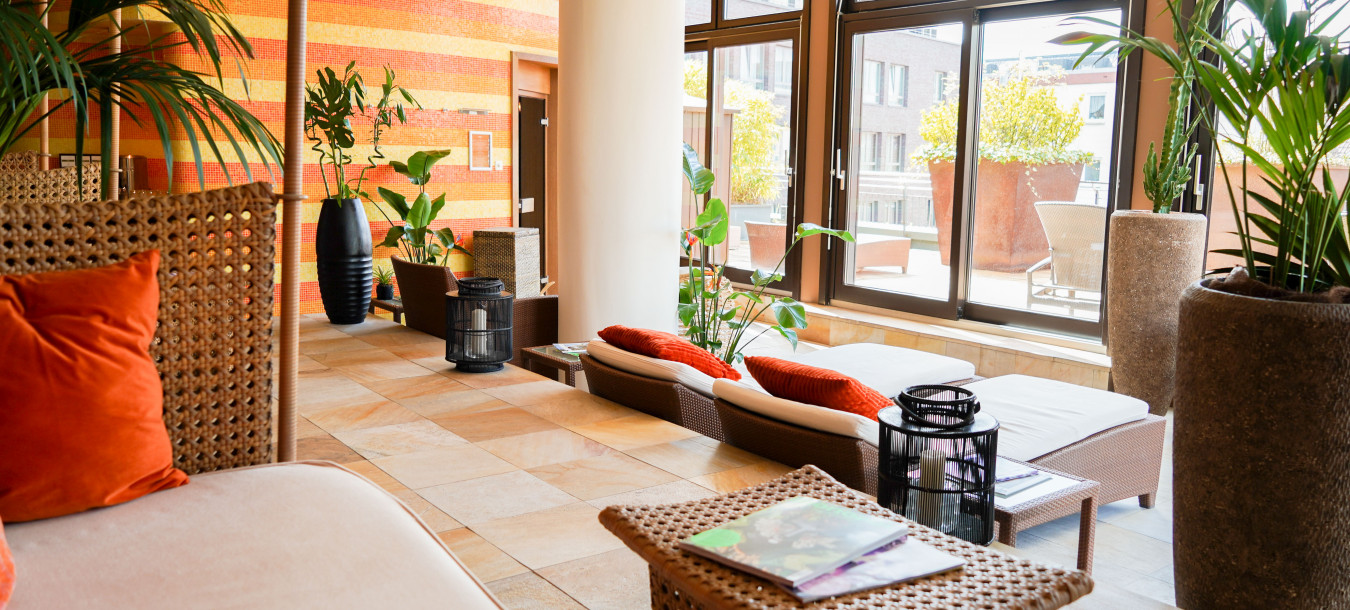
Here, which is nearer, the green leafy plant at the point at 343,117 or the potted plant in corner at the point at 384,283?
the green leafy plant at the point at 343,117

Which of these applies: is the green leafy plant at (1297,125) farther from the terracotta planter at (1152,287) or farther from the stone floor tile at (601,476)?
the terracotta planter at (1152,287)

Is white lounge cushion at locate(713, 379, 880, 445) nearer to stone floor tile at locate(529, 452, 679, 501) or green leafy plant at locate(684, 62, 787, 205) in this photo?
stone floor tile at locate(529, 452, 679, 501)

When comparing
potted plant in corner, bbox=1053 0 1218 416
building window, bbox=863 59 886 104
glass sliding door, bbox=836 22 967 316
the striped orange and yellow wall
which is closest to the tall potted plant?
potted plant in corner, bbox=1053 0 1218 416

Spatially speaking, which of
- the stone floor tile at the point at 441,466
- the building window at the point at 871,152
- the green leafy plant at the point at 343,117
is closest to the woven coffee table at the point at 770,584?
the stone floor tile at the point at 441,466

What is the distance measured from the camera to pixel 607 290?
18.3ft

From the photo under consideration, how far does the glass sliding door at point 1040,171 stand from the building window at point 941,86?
0.33 m

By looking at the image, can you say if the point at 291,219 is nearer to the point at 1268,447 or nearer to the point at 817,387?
the point at 817,387

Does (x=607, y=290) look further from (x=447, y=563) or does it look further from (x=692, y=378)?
(x=447, y=563)

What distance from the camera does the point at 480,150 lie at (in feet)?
29.4

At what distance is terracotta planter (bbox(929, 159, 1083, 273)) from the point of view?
22.0 ft

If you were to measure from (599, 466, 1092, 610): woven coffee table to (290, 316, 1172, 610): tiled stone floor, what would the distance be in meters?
0.58

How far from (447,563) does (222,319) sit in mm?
752

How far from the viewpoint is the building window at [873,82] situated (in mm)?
7793

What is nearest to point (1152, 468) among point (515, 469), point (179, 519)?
point (515, 469)
